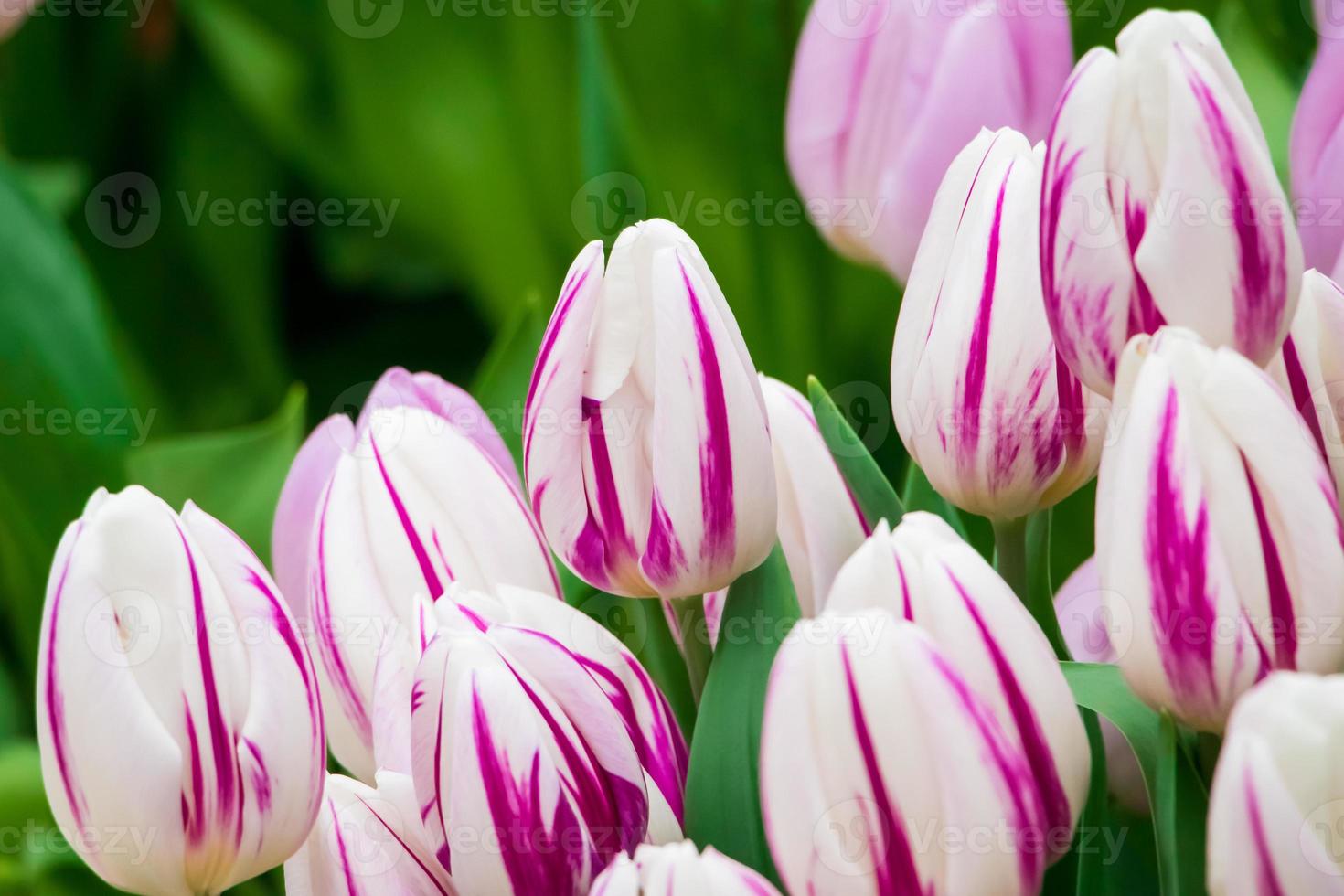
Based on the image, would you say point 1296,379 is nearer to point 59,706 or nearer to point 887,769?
point 887,769

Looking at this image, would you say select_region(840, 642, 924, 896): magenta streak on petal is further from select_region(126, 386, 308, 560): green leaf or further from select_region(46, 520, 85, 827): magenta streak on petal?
select_region(126, 386, 308, 560): green leaf

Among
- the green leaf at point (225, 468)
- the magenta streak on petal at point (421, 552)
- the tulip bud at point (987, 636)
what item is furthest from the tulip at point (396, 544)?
the green leaf at point (225, 468)

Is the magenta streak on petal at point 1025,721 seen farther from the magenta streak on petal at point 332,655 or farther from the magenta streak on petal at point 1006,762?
the magenta streak on petal at point 332,655

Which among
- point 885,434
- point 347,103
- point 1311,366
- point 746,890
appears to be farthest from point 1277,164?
point 347,103

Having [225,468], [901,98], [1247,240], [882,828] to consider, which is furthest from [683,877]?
[225,468]

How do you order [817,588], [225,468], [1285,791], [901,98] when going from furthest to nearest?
[225,468] → [901,98] → [817,588] → [1285,791]

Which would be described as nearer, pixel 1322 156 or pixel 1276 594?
pixel 1276 594

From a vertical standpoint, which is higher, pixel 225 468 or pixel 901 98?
pixel 901 98

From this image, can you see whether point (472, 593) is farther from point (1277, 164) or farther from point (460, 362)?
point (460, 362)
